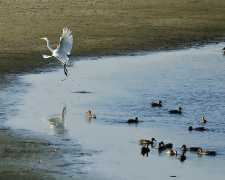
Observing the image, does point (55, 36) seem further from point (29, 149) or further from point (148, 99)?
point (29, 149)

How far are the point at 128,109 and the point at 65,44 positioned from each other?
4.04 m

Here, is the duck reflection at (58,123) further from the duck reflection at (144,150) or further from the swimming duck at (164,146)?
the swimming duck at (164,146)

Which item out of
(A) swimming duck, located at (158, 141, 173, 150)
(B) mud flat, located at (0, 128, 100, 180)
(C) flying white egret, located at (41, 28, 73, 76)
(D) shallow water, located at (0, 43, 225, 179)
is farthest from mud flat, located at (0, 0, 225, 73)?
(A) swimming duck, located at (158, 141, 173, 150)

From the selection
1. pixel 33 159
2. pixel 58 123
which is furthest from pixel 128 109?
pixel 33 159

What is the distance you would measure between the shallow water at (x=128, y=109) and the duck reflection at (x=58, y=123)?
0.05 ft

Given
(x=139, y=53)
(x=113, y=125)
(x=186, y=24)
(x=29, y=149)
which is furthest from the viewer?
(x=186, y=24)

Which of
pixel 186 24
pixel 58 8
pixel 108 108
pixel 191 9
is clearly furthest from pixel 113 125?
pixel 191 9

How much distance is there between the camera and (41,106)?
1769 centimetres

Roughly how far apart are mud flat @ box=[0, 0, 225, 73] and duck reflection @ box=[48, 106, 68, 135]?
733 centimetres

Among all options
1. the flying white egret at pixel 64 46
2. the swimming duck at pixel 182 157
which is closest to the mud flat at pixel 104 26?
the flying white egret at pixel 64 46

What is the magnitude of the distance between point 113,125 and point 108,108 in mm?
2074

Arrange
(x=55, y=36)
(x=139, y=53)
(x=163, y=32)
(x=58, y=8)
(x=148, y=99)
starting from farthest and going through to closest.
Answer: (x=58, y=8), (x=163, y=32), (x=55, y=36), (x=139, y=53), (x=148, y=99)

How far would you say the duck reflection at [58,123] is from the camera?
14.8 meters

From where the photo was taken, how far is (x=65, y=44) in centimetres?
1953
